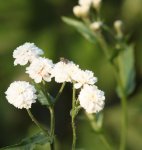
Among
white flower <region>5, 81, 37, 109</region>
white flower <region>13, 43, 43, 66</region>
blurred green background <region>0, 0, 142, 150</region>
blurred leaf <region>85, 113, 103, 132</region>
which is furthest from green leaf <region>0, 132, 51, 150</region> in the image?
blurred green background <region>0, 0, 142, 150</region>

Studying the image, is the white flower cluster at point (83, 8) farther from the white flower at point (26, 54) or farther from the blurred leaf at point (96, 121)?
the white flower at point (26, 54)

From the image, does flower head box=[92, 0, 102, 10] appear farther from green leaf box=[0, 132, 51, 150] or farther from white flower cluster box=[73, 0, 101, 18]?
green leaf box=[0, 132, 51, 150]

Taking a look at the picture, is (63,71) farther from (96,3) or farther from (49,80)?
(96,3)

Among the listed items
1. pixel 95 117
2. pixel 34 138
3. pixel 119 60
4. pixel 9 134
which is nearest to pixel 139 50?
pixel 9 134

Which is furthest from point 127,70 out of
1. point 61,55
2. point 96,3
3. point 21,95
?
point 61,55

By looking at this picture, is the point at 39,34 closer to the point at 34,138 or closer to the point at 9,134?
the point at 9,134

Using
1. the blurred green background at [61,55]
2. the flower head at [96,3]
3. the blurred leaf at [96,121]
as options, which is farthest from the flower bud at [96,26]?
the blurred green background at [61,55]
